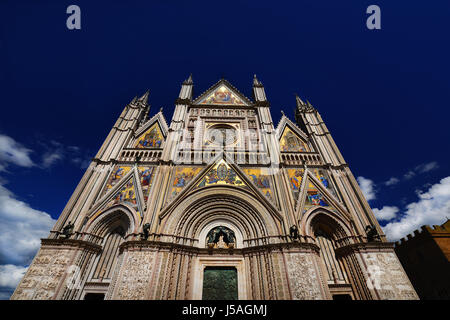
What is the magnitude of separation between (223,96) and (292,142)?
8753 millimetres

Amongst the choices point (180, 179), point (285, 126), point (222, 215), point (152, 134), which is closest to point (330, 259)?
point (222, 215)

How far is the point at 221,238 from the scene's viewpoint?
11.2 m

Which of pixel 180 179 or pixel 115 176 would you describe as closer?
pixel 180 179

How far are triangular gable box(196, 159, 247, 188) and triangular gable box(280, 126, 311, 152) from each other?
5061mm

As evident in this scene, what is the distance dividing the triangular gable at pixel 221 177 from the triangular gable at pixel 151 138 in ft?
16.7

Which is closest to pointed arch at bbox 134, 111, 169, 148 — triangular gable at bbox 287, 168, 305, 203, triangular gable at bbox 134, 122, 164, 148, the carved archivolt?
triangular gable at bbox 134, 122, 164, 148

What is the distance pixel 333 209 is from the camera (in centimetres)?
1166

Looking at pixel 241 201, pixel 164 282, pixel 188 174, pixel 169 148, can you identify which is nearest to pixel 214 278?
pixel 164 282

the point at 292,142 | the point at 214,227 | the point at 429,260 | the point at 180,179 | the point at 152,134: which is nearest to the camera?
the point at 214,227

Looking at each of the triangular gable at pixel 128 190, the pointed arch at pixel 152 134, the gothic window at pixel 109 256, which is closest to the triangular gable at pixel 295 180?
the triangular gable at pixel 128 190

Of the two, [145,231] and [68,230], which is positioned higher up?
[68,230]

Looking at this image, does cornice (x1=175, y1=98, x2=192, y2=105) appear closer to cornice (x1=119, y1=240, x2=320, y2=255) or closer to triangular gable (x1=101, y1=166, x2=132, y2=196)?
triangular gable (x1=101, y1=166, x2=132, y2=196)

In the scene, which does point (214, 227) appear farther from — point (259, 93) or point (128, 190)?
point (259, 93)

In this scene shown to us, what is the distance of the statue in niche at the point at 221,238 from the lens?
1095 cm
